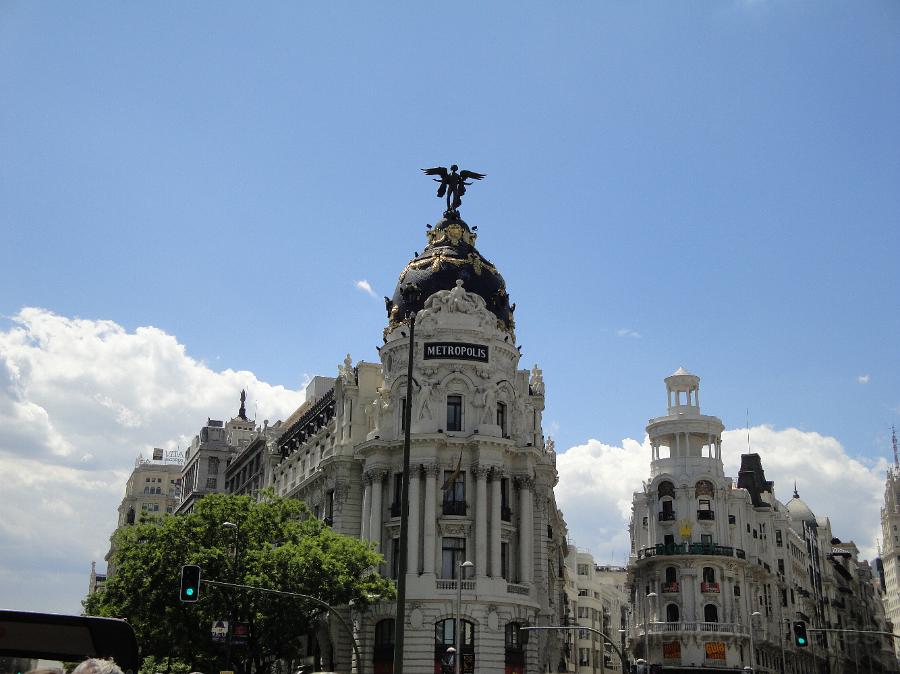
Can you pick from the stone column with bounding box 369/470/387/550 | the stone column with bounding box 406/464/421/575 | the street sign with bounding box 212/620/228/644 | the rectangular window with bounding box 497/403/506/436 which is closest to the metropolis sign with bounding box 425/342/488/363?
the rectangular window with bounding box 497/403/506/436

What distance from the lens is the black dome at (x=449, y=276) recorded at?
73.6 meters

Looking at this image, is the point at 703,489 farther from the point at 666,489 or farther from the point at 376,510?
the point at 376,510

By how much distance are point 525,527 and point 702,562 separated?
2874cm

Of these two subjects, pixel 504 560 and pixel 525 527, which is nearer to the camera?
pixel 504 560

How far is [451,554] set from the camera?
66.6m

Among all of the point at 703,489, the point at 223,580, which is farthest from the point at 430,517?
the point at 703,489

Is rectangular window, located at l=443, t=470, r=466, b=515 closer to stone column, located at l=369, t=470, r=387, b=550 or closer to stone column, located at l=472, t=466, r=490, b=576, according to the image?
stone column, located at l=472, t=466, r=490, b=576

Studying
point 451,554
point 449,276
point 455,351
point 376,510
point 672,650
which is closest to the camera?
point 451,554

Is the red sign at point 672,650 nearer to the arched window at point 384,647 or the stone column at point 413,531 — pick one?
the arched window at point 384,647

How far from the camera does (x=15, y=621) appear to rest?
8953 millimetres

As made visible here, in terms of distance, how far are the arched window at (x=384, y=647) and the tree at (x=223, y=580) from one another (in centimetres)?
860

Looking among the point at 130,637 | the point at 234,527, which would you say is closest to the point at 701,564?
the point at 234,527

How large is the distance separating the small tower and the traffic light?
210 feet

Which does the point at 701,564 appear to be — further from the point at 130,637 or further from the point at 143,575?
A: the point at 130,637
